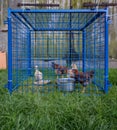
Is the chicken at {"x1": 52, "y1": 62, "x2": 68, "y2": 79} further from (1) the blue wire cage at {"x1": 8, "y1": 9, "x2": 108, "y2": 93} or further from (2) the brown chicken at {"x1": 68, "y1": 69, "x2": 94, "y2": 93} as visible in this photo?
(2) the brown chicken at {"x1": 68, "y1": 69, "x2": 94, "y2": 93}

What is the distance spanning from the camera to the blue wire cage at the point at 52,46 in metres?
3.87

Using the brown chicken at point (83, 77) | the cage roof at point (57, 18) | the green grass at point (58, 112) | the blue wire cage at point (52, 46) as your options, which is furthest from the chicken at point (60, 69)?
the green grass at point (58, 112)

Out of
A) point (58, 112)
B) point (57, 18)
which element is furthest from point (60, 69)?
point (58, 112)

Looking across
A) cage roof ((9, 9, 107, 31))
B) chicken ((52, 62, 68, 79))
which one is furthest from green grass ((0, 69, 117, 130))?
chicken ((52, 62, 68, 79))

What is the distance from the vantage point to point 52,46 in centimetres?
557

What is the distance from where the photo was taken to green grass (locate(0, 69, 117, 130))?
2.56 metres

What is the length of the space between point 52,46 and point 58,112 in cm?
294

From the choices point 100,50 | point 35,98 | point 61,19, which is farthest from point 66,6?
point 35,98

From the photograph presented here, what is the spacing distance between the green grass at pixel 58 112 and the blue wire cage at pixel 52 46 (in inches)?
21.2

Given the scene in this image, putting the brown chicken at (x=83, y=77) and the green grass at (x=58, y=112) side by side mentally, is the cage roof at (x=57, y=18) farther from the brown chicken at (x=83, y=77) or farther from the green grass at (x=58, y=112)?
the green grass at (x=58, y=112)

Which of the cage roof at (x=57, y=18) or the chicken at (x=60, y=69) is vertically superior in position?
the cage roof at (x=57, y=18)

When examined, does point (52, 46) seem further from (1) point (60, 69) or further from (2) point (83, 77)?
(2) point (83, 77)

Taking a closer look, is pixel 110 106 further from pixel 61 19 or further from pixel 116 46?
pixel 116 46

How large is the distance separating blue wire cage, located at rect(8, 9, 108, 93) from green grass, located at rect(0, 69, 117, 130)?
540mm
